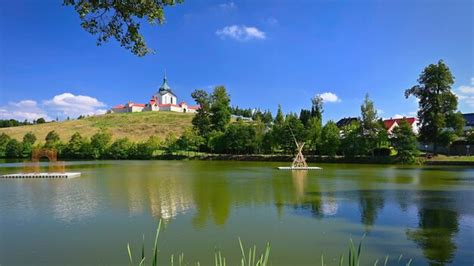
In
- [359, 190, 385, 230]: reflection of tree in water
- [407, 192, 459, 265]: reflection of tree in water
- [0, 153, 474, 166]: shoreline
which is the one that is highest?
[0, 153, 474, 166]: shoreline

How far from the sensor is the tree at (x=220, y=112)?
71875 millimetres

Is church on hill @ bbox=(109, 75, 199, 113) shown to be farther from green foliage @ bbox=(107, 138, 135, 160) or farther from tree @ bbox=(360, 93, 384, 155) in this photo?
tree @ bbox=(360, 93, 384, 155)

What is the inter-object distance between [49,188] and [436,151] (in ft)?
153

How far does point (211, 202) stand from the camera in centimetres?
1814

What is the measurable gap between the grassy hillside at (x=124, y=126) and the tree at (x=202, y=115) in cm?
1456

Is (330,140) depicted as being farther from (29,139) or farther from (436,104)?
(29,139)

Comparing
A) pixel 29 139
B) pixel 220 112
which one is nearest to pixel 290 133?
pixel 220 112

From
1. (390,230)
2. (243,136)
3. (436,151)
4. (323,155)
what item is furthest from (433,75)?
(390,230)

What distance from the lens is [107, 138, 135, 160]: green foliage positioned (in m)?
69.5

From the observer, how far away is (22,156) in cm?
7562

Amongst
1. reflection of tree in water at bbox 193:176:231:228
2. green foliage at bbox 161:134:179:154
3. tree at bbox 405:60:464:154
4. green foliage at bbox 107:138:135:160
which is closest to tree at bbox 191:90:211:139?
green foliage at bbox 161:134:179:154

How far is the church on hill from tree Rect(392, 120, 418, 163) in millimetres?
85086

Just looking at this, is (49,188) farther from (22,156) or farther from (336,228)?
(22,156)

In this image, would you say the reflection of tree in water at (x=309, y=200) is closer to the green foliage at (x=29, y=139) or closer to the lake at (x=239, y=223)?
the lake at (x=239, y=223)
